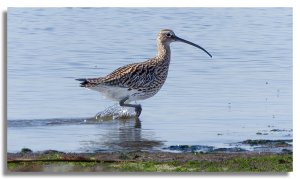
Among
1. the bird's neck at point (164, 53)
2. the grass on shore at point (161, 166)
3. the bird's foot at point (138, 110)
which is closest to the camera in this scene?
the grass on shore at point (161, 166)

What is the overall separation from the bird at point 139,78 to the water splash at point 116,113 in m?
0.04

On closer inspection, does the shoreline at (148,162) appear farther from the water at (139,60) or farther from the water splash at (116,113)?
the water splash at (116,113)

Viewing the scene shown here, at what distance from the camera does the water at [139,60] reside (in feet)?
45.0

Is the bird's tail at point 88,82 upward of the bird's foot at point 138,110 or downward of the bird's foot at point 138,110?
upward

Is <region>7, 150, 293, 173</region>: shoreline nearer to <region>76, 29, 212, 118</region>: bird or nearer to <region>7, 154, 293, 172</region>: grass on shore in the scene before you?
<region>7, 154, 293, 172</region>: grass on shore

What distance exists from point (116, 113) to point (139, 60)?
512mm

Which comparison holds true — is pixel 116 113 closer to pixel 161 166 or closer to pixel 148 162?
pixel 148 162

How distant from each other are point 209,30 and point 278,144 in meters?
1.22

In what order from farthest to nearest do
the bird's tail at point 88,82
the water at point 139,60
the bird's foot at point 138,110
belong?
the bird's foot at point 138,110, the bird's tail at point 88,82, the water at point 139,60

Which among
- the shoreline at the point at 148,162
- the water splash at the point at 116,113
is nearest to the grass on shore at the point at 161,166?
the shoreline at the point at 148,162

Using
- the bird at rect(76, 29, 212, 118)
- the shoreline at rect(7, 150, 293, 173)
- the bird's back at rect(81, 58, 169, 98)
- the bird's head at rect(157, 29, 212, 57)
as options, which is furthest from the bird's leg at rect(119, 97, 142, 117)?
the shoreline at rect(7, 150, 293, 173)

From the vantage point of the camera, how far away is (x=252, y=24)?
14.0m

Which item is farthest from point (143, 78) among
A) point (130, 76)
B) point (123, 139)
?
point (123, 139)

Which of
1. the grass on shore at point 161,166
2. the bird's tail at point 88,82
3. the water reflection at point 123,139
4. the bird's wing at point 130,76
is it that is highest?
the bird's wing at point 130,76
